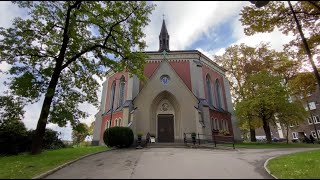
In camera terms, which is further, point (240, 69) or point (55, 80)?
point (240, 69)

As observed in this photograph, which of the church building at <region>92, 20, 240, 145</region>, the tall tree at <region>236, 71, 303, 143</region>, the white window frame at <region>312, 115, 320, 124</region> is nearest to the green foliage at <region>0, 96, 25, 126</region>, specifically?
the church building at <region>92, 20, 240, 145</region>

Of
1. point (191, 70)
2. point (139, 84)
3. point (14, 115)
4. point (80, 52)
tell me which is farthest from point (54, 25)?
point (191, 70)

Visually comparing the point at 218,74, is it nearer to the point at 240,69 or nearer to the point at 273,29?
the point at 240,69

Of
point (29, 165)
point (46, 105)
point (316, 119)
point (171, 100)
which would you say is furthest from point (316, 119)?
point (29, 165)

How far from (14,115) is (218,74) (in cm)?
2646

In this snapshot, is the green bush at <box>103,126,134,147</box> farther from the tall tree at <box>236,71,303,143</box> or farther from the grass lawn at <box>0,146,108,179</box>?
the tall tree at <box>236,71,303,143</box>

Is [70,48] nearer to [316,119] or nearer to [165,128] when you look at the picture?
[165,128]

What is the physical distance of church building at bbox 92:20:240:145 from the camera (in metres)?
25.0

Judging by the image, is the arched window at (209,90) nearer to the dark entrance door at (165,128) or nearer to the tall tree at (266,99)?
the tall tree at (266,99)

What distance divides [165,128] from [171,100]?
323 centimetres

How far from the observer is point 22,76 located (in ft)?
42.9

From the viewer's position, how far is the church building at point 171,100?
2502cm

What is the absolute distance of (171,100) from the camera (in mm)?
26406

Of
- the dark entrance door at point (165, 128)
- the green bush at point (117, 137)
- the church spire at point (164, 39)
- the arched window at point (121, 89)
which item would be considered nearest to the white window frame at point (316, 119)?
the church spire at point (164, 39)
